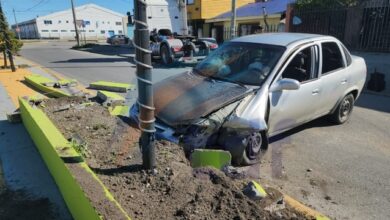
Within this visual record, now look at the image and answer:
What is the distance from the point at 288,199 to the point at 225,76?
208 centimetres

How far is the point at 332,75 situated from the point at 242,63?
1664mm

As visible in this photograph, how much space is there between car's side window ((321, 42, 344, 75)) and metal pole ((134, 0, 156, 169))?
11.3 feet

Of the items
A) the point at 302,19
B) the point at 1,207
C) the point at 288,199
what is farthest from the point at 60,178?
the point at 302,19

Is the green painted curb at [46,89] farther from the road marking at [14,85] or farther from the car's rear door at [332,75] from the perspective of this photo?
the car's rear door at [332,75]

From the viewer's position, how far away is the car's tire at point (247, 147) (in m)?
4.18

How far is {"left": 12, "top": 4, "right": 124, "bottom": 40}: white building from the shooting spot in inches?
3263

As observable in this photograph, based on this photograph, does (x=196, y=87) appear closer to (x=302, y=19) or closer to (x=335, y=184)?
(x=335, y=184)

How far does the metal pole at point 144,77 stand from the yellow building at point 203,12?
3074 cm

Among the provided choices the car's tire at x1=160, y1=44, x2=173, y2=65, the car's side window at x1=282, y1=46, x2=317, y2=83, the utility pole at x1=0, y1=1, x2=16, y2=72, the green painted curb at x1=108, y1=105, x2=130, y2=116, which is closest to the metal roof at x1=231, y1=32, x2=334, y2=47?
the car's side window at x1=282, y1=46, x2=317, y2=83

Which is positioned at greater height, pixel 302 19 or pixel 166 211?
pixel 302 19

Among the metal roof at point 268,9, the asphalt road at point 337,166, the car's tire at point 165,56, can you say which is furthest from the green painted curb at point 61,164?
the metal roof at point 268,9

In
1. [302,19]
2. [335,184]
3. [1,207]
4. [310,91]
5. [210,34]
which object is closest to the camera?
[1,207]

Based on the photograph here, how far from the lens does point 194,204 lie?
2.88 metres

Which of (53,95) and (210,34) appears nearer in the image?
(53,95)
